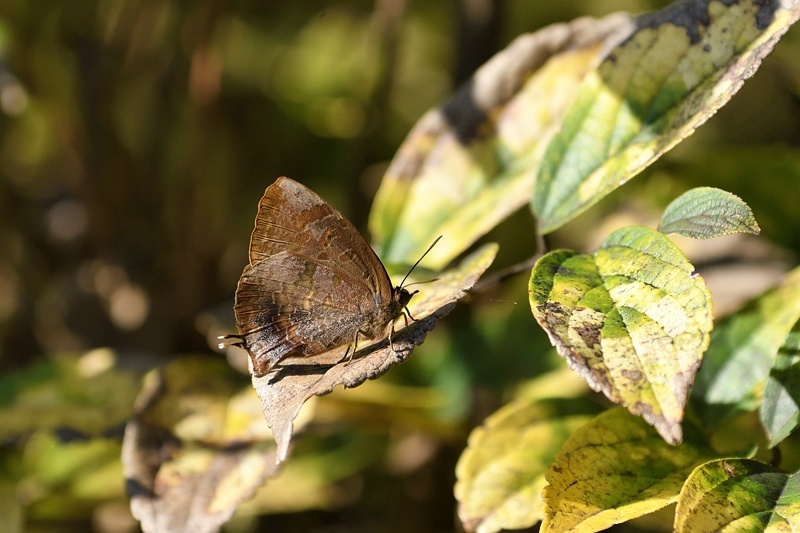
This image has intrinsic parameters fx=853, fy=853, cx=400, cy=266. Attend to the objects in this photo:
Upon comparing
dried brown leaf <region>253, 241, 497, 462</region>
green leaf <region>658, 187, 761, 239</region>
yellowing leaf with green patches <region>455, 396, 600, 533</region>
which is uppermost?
dried brown leaf <region>253, 241, 497, 462</region>

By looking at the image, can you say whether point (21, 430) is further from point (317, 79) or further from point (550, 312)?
point (317, 79)

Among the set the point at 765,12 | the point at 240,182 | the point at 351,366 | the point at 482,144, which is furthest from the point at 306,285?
the point at 240,182

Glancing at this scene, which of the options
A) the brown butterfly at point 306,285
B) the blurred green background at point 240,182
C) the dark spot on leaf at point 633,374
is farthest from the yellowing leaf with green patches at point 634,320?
the blurred green background at point 240,182

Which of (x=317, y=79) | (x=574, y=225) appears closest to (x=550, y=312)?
(x=574, y=225)

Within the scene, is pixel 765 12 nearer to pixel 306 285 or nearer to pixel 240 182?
pixel 306 285

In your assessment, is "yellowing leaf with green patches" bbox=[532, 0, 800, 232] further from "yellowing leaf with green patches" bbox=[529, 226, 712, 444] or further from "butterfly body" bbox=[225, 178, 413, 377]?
"butterfly body" bbox=[225, 178, 413, 377]

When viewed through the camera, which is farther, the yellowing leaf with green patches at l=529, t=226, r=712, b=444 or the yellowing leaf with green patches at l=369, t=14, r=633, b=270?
the yellowing leaf with green patches at l=369, t=14, r=633, b=270

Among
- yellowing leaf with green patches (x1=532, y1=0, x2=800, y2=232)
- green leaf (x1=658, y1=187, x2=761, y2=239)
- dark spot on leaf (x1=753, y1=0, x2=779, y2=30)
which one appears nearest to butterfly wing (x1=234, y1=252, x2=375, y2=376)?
yellowing leaf with green patches (x1=532, y1=0, x2=800, y2=232)
